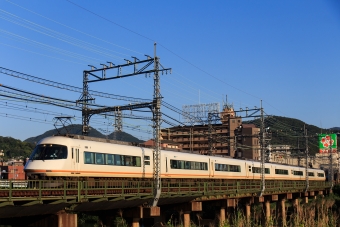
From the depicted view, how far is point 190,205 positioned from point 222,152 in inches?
4507

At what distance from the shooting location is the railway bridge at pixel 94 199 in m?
21.2

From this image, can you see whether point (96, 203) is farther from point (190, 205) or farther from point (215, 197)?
point (215, 197)

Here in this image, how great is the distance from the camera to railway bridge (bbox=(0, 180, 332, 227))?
2122cm

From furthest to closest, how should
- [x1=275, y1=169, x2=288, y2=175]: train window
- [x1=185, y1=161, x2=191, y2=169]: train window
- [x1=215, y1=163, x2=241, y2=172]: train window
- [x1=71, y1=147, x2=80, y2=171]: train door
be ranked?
1. [x1=275, y1=169, x2=288, y2=175]: train window
2. [x1=215, y1=163, x2=241, y2=172]: train window
3. [x1=185, y1=161, x2=191, y2=169]: train window
4. [x1=71, y1=147, x2=80, y2=171]: train door

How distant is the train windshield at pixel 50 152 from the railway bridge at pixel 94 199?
6.26 feet

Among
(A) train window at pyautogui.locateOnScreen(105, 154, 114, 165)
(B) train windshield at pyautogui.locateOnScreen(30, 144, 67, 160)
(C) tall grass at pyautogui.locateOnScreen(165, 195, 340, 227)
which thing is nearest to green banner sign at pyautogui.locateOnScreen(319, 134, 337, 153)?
(C) tall grass at pyautogui.locateOnScreen(165, 195, 340, 227)

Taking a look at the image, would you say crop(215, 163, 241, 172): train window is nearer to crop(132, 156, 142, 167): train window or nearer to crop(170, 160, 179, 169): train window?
crop(170, 160, 179, 169): train window

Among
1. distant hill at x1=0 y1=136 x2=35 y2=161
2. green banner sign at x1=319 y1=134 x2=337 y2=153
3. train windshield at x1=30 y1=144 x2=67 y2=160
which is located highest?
distant hill at x1=0 y1=136 x2=35 y2=161

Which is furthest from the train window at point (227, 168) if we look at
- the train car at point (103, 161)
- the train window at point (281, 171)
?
the train window at point (281, 171)

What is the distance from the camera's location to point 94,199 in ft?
85.1

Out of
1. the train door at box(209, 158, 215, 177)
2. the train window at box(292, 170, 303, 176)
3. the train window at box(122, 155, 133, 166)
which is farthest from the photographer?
the train window at box(292, 170, 303, 176)

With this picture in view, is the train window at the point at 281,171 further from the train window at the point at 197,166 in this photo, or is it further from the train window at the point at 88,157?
the train window at the point at 88,157

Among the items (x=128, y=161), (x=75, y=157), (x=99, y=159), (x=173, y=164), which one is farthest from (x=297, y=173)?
(x=75, y=157)

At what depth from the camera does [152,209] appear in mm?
31266
